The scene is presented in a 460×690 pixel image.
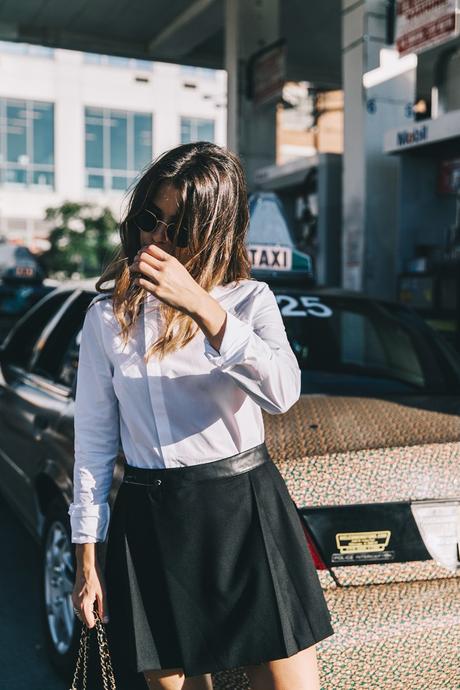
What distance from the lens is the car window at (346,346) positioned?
3.63m

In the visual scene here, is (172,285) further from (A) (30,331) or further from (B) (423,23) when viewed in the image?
(B) (423,23)

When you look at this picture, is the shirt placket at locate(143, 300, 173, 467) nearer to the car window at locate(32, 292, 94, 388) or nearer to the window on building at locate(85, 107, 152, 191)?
the car window at locate(32, 292, 94, 388)

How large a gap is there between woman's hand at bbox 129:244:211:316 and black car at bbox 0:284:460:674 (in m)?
1.81

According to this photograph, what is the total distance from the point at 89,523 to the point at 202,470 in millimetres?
312

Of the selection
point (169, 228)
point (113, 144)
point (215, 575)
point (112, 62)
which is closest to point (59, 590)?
point (215, 575)

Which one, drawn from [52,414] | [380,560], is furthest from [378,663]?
[52,414]

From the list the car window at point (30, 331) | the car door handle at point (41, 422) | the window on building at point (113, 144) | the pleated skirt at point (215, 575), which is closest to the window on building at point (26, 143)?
the window on building at point (113, 144)

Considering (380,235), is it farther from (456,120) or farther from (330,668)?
(330,668)

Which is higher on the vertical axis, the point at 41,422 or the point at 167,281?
the point at 167,281

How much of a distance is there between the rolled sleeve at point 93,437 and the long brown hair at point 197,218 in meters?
0.11

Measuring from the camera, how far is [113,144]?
37750mm

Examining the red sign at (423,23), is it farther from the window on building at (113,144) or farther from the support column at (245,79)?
the window on building at (113,144)

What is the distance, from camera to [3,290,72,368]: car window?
4750 millimetres

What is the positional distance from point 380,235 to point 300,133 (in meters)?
22.1
